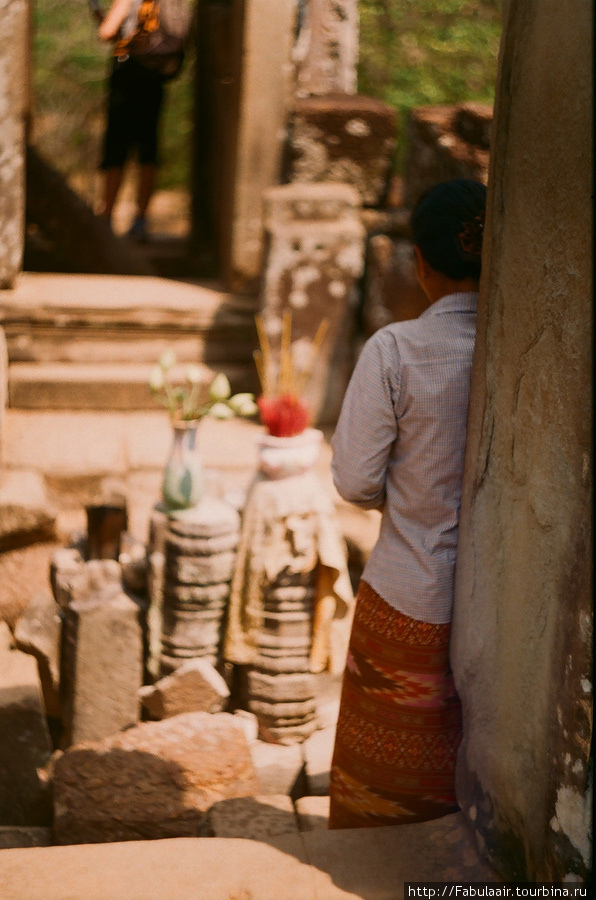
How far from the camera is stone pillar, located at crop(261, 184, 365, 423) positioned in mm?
5035

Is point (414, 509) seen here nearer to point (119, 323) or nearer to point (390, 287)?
point (390, 287)

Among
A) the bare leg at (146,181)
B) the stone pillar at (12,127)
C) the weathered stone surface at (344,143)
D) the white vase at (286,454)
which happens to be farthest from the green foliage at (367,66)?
the white vase at (286,454)

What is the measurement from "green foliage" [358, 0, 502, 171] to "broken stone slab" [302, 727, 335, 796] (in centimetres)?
784

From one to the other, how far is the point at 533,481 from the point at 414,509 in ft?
1.28

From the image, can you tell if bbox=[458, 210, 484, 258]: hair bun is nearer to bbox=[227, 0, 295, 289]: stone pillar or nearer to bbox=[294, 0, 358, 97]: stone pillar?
bbox=[227, 0, 295, 289]: stone pillar

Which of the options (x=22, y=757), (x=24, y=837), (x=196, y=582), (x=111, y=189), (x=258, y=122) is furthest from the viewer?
(x=111, y=189)

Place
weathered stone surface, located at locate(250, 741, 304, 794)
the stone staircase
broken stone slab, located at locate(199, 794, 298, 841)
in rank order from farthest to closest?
the stone staircase → weathered stone surface, located at locate(250, 741, 304, 794) → broken stone slab, located at locate(199, 794, 298, 841)

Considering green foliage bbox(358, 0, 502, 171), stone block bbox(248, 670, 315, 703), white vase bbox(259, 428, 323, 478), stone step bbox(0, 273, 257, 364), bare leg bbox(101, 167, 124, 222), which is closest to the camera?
white vase bbox(259, 428, 323, 478)

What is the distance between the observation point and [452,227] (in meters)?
2.23

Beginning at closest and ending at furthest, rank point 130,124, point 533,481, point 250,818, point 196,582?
point 533,481, point 250,818, point 196,582, point 130,124

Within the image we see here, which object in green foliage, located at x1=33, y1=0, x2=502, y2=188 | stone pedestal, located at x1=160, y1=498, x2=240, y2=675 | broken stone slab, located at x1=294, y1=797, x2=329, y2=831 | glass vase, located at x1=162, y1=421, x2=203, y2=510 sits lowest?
broken stone slab, located at x1=294, y1=797, x2=329, y2=831

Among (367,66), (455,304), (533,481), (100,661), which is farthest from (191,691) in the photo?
(367,66)

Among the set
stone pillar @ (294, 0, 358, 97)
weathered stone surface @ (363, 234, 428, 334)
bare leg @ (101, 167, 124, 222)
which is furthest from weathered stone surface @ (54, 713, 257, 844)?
bare leg @ (101, 167, 124, 222)

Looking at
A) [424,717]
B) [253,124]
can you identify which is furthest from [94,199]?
[424,717]
